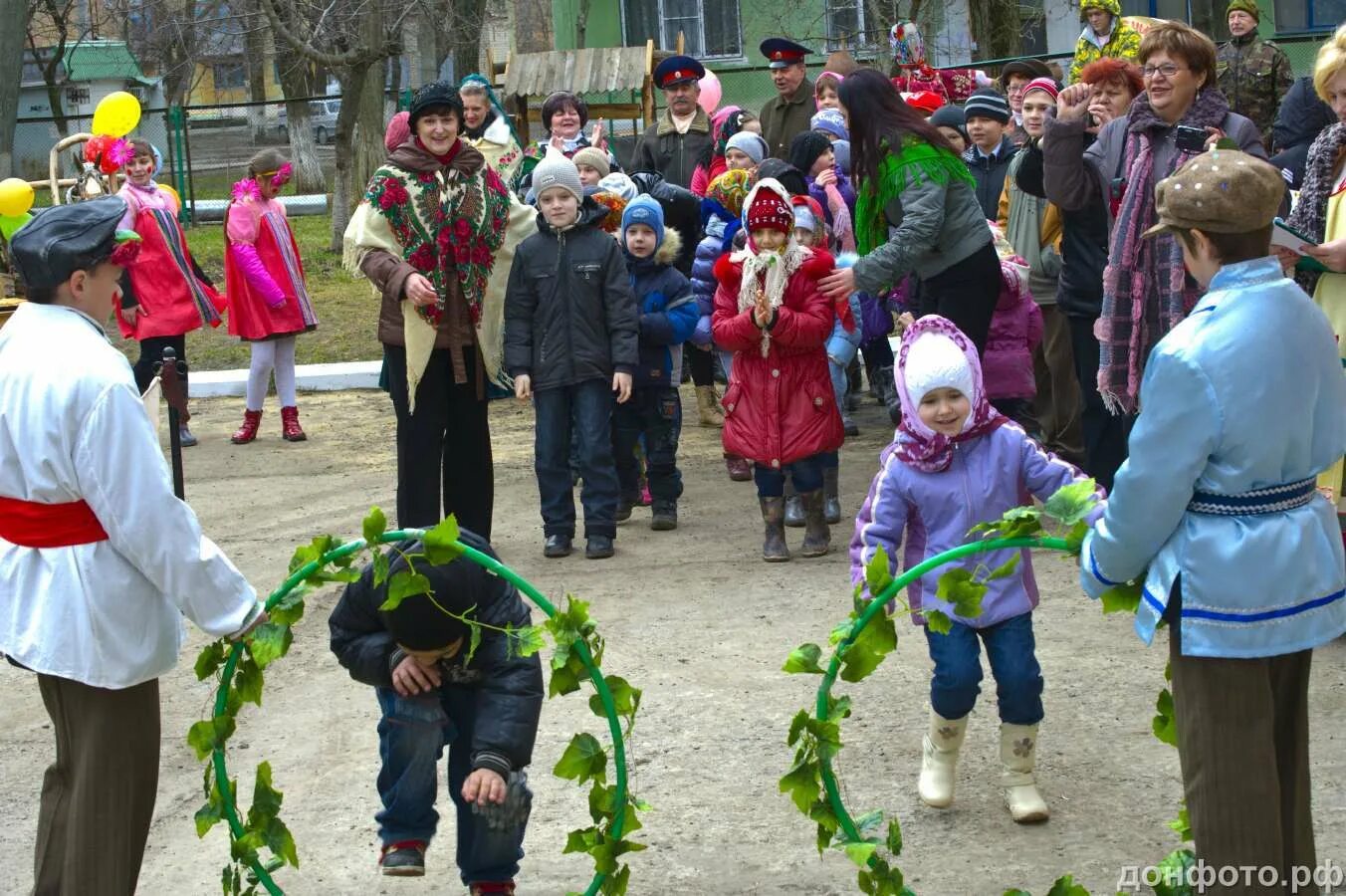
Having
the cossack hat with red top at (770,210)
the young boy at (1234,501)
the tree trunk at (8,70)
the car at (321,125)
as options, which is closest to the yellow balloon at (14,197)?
the tree trunk at (8,70)

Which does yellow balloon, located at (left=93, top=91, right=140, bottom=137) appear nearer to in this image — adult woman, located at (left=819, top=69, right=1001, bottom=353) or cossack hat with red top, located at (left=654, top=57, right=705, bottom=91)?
cossack hat with red top, located at (left=654, top=57, right=705, bottom=91)

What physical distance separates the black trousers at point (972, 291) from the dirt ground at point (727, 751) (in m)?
1.09

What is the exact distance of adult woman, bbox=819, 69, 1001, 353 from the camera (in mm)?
7234

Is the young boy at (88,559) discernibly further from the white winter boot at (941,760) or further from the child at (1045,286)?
the child at (1045,286)

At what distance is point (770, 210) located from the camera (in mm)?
7582

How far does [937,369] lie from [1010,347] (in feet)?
10.5

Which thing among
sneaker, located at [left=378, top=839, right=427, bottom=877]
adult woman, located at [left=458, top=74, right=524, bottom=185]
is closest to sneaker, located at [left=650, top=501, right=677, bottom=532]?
adult woman, located at [left=458, top=74, right=524, bottom=185]

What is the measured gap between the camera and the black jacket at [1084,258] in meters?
7.71

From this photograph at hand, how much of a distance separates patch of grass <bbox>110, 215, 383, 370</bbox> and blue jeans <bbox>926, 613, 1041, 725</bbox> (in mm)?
7544

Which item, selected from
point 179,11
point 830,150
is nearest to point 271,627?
point 830,150

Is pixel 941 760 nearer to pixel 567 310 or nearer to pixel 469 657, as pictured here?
pixel 469 657

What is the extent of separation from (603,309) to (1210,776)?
191 inches

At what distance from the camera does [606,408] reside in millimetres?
8047

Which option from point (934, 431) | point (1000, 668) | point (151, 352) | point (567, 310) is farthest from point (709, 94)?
point (1000, 668)
